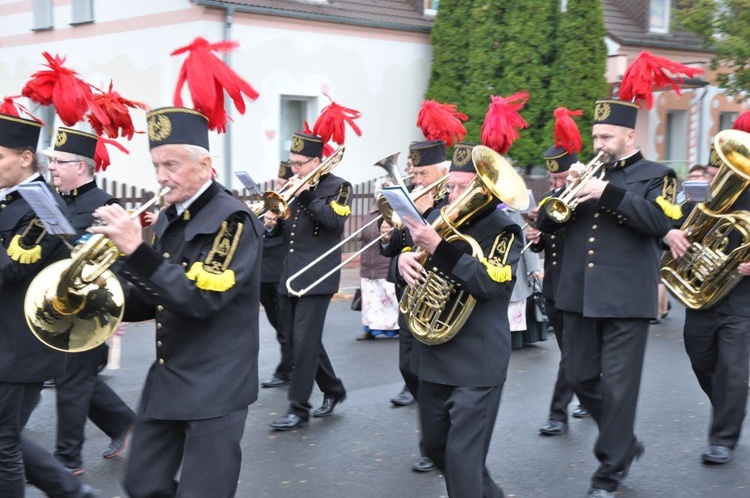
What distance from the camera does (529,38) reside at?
1962 cm

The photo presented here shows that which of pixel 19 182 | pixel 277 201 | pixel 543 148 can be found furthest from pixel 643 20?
pixel 19 182

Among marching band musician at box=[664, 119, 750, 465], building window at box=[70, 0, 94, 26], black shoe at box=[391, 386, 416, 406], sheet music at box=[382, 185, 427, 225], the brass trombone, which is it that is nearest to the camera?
sheet music at box=[382, 185, 427, 225]

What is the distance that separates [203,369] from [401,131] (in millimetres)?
16929

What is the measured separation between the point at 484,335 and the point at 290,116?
14.6 m

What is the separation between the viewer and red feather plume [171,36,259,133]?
388cm

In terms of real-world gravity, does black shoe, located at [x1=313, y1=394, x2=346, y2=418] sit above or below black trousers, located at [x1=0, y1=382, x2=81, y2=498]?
below

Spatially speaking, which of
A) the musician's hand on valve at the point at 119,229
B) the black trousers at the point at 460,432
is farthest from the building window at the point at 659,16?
the musician's hand on valve at the point at 119,229

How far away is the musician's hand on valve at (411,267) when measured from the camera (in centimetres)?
463

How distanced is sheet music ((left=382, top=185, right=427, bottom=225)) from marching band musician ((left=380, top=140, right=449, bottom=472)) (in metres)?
1.38

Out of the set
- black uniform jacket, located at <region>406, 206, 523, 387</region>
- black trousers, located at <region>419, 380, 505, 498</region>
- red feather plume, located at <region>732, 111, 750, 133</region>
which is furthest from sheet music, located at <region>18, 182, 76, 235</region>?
red feather plume, located at <region>732, 111, 750, 133</region>

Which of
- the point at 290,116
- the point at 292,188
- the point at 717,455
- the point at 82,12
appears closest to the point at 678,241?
the point at 717,455

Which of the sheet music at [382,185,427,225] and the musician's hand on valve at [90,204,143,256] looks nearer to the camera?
the musician's hand on valve at [90,204,143,256]

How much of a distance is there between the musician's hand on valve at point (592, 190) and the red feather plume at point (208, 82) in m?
2.10

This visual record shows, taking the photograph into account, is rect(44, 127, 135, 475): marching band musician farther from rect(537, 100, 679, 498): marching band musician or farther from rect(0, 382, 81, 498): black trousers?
rect(537, 100, 679, 498): marching band musician
